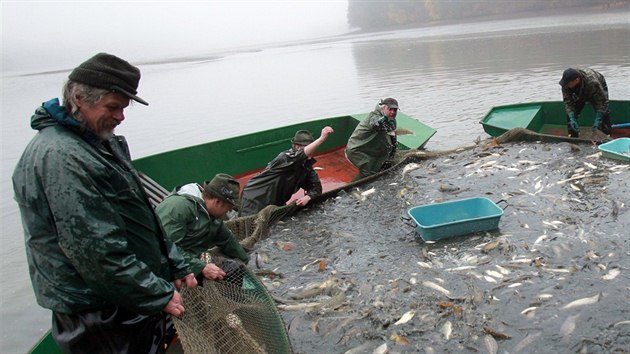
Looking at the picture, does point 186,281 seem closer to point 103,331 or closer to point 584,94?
point 103,331

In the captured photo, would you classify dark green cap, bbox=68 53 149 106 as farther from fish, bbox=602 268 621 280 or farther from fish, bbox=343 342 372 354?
fish, bbox=602 268 621 280

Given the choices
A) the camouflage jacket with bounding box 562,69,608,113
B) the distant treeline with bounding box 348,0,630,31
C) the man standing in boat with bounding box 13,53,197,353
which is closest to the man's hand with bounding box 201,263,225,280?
the man standing in boat with bounding box 13,53,197,353

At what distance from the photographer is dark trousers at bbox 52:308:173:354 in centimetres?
274

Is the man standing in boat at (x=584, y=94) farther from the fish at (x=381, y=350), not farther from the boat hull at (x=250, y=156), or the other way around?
the fish at (x=381, y=350)

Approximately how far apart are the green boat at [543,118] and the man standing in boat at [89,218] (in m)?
10.2

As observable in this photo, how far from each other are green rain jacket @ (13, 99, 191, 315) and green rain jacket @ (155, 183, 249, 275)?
1612 millimetres

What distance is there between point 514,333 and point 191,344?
10.7 feet

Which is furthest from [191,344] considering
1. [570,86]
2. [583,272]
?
[570,86]

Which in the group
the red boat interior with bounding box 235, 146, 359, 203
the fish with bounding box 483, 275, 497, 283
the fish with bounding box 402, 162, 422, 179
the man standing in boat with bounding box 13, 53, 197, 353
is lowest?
the red boat interior with bounding box 235, 146, 359, 203

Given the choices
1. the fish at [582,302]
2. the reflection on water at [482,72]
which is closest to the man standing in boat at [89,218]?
the fish at [582,302]

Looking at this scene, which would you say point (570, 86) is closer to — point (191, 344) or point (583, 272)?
point (583, 272)

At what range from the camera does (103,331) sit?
2797mm

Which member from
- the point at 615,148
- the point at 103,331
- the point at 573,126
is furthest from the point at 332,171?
the point at 103,331

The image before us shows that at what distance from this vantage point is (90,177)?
2502mm
